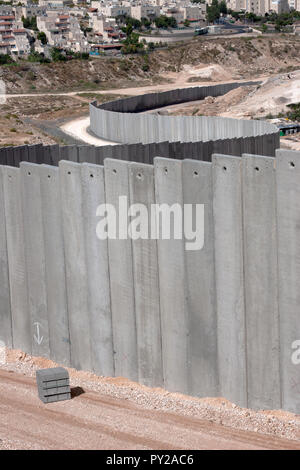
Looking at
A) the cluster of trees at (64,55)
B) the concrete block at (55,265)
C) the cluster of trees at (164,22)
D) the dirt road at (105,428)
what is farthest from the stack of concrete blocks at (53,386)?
the cluster of trees at (164,22)

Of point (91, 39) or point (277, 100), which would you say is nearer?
point (277, 100)

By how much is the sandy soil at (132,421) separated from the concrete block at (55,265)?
3.39 feet

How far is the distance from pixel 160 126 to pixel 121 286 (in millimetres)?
25253

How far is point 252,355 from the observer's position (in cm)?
1031

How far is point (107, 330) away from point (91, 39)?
522 feet

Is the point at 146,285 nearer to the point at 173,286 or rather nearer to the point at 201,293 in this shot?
the point at 173,286

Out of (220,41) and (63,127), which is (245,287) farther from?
(220,41)

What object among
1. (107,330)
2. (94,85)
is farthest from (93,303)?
(94,85)

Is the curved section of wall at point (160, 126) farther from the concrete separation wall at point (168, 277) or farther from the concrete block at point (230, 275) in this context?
the concrete block at point (230, 275)

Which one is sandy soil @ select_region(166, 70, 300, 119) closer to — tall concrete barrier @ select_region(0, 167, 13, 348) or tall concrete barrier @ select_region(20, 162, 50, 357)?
tall concrete barrier @ select_region(0, 167, 13, 348)

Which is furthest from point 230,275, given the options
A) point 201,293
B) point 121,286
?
point 121,286

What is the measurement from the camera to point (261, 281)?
10039 millimetres

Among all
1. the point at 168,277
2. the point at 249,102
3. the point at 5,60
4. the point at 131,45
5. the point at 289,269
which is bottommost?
the point at 249,102

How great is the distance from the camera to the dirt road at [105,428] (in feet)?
31.2
